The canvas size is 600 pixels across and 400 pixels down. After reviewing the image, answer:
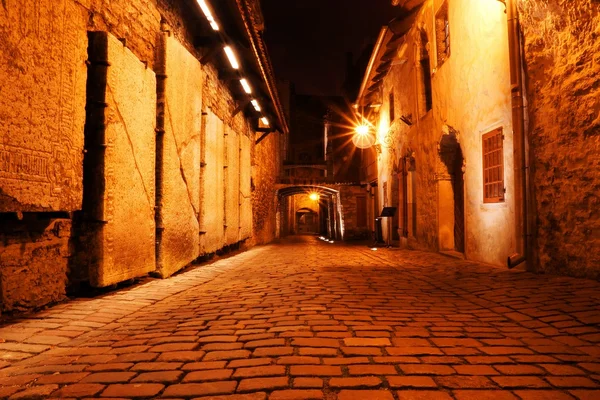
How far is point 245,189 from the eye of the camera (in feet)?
40.0

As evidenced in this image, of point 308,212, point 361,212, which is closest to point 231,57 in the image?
point 361,212

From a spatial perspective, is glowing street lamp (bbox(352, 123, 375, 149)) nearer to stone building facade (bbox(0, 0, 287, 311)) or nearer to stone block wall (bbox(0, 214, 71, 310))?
stone building facade (bbox(0, 0, 287, 311))

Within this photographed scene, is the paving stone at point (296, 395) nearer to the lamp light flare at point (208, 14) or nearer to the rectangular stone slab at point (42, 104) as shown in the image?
the rectangular stone slab at point (42, 104)

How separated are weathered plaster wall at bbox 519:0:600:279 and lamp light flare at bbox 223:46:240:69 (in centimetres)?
518

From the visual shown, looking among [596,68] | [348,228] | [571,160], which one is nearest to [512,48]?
[596,68]

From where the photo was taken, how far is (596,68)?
4852mm

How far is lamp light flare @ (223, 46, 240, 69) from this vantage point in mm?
8156

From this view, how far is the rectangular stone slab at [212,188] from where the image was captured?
8.02 metres

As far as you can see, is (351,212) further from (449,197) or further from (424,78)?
(449,197)

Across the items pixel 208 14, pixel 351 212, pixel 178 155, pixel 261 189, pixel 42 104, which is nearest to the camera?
pixel 42 104

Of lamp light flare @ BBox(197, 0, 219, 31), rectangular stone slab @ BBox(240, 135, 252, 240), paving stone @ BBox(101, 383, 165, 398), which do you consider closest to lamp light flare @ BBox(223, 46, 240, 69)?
lamp light flare @ BBox(197, 0, 219, 31)

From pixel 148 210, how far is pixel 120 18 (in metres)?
2.39

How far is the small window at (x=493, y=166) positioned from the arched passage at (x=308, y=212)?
51.5 feet

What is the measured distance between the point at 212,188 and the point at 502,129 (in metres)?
5.60
